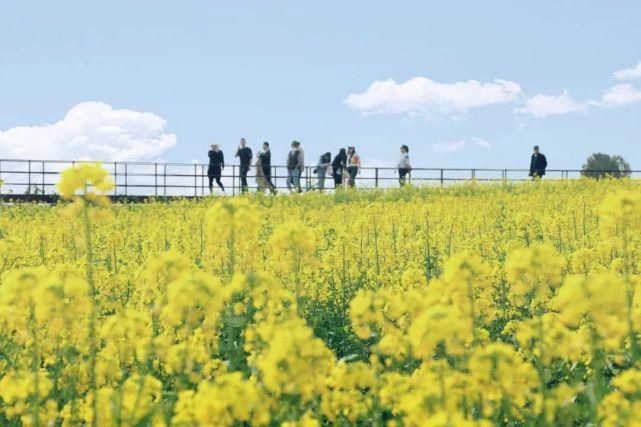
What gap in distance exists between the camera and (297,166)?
2759cm

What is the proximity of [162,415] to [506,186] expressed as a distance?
2396 centimetres

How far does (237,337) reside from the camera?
670 centimetres

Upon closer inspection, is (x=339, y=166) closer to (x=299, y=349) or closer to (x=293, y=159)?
(x=293, y=159)

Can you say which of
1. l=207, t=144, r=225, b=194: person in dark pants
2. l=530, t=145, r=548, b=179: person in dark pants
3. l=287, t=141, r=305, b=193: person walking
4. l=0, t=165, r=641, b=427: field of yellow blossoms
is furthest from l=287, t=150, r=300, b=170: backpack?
l=0, t=165, r=641, b=427: field of yellow blossoms

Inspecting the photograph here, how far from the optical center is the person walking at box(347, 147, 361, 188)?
29.5 meters

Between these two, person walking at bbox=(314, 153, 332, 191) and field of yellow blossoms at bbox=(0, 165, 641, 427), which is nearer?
field of yellow blossoms at bbox=(0, 165, 641, 427)

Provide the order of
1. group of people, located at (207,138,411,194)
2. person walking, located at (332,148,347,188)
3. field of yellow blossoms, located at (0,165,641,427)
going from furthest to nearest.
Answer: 1. person walking, located at (332,148,347,188)
2. group of people, located at (207,138,411,194)
3. field of yellow blossoms, located at (0,165,641,427)

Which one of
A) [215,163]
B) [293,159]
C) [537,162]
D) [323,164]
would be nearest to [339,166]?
[323,164]

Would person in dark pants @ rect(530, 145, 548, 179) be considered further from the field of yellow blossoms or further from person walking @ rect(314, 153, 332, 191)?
the field of yellow blossoms

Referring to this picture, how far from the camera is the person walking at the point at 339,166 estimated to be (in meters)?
30.0

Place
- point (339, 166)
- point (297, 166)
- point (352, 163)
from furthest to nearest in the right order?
point (339, 166), point (352, 163), point (297, 166)

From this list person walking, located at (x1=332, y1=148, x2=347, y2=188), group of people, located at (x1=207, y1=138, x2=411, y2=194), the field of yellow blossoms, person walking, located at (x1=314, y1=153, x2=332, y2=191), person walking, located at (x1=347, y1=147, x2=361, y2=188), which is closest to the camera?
the field of yellow blossoms

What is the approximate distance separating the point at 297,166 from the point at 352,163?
272 cm

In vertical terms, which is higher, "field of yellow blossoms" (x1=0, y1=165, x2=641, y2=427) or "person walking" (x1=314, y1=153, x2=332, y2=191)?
"person walking" (x1=314, y1=153, x2=332, y2=191)
